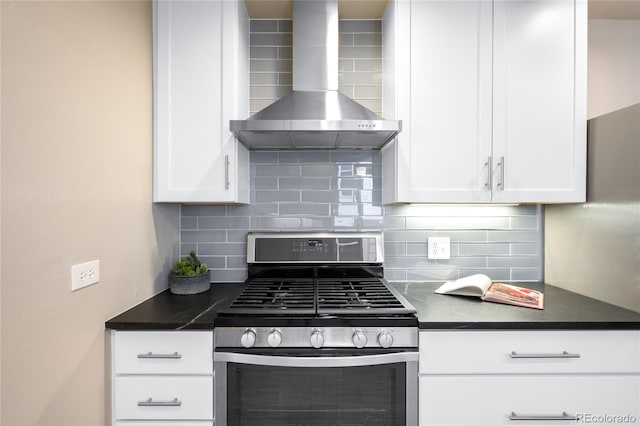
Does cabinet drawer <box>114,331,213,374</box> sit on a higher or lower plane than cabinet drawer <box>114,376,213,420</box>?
higher

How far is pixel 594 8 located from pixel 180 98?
228 centimetres

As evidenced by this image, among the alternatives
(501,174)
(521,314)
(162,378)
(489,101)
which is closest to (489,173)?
(501,174)

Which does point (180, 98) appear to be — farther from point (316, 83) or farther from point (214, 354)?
point (214, 354)

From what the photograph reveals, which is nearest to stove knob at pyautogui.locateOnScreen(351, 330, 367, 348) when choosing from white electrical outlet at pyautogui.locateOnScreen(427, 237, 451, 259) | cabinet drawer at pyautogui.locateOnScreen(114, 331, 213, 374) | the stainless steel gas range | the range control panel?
the stainless steel gas range

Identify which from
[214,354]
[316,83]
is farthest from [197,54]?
[214,354]

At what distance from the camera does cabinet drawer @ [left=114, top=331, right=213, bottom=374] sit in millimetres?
1320

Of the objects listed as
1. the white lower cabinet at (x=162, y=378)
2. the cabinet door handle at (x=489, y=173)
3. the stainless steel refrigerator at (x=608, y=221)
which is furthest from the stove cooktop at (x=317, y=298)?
the stainless steel refrigerator at (x=608, y=221)

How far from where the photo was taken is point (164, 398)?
1320 mm

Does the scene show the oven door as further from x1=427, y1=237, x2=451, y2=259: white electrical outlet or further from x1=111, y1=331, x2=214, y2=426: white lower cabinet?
x1=427, y1=237, x2=451, y2=259: white electrical outlet

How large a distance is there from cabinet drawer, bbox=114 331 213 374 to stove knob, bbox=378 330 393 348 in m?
0.67

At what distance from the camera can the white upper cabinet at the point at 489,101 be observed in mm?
1654

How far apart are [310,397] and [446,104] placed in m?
1.47

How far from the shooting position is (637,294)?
1.45 m

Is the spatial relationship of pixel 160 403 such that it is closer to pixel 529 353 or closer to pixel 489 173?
pixel 529 353
